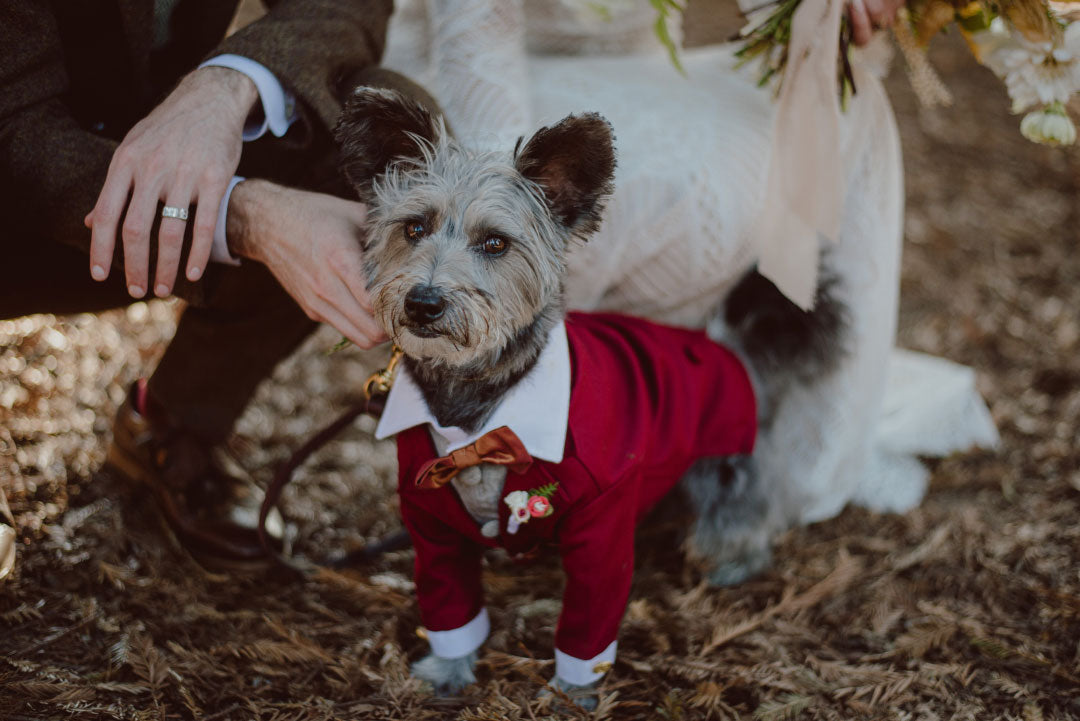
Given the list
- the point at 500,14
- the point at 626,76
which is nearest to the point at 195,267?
the point at 500,14

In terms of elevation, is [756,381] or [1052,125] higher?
[1052,125]

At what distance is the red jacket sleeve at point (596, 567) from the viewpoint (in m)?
1.77

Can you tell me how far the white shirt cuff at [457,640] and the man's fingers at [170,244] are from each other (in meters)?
1.05

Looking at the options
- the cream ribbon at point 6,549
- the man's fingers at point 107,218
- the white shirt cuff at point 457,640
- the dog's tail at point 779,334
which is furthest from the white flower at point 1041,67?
the cream ribbon at point 6,549

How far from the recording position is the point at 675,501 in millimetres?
2584

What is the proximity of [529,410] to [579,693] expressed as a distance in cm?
77

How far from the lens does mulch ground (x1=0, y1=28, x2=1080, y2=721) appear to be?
1.94 meters

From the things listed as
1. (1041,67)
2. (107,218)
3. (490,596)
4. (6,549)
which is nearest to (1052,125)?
(1041,67)

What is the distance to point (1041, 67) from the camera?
1971 millimetres

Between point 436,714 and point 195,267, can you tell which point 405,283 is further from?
point 436,714

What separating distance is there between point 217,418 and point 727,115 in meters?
1.88

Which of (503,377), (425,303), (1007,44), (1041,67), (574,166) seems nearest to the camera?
(425,303)

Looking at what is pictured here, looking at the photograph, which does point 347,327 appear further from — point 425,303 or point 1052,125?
point 1052,125

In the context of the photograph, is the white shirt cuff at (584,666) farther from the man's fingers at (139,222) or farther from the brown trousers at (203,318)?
the man's fingers at (139,222)
